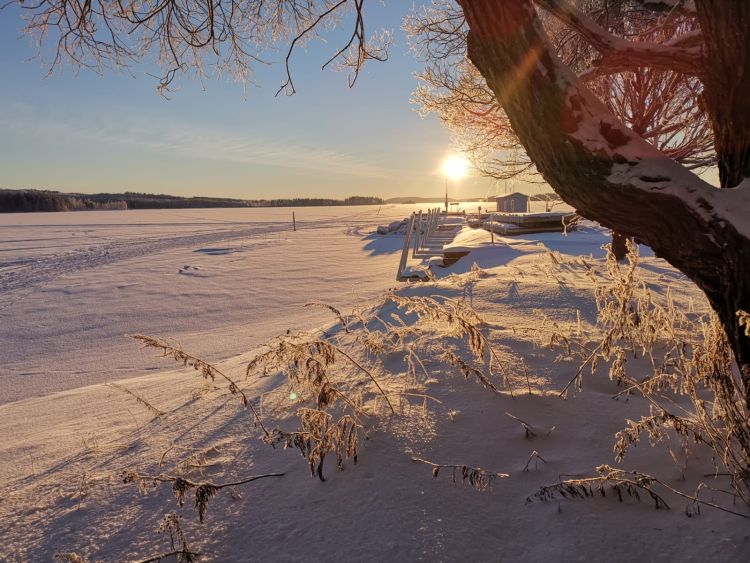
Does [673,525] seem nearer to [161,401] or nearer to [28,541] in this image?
[28,541]

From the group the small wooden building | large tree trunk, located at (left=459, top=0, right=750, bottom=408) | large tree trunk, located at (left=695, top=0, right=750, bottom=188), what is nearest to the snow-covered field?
large tree trunk, located at (left=459, top=0, right=750, bottom=408)

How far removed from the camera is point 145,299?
31.8ft

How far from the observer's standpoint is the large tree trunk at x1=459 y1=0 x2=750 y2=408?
1484 millimetres

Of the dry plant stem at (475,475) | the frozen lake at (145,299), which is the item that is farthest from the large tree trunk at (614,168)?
the frozen lake at (145,299)

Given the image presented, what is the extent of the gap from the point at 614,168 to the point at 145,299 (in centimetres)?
1033

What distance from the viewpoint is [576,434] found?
2.02m

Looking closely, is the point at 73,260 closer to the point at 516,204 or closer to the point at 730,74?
the point at 730,74

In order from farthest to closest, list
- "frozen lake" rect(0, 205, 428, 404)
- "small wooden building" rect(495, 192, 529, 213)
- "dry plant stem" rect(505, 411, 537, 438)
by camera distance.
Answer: "small wooden building" rect(495, 192, 529, 213) → "frozen lake" rect(0, 205, 428, 404) → "dry plant stem" rect(505, 411, 537, 438)

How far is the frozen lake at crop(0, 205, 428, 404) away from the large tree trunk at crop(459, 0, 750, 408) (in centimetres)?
499

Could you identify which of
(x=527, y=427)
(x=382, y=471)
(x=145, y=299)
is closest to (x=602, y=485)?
(x=527, y=427)

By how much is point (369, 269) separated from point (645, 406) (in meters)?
11.8

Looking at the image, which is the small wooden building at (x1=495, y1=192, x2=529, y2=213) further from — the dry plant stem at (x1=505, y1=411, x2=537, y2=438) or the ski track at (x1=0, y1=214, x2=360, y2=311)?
the dry plant stem at (x1=505, y1=411, x2=537, y2=438)

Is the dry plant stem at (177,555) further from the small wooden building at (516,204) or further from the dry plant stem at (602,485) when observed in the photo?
the small wooden building at (516,204)

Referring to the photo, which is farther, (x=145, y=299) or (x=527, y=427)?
(x=145, y=299)
